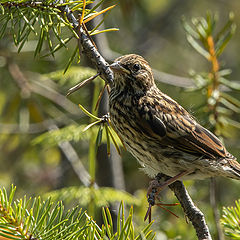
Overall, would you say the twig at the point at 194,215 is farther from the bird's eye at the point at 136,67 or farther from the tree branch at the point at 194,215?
the bird's eye at the point at 136,67

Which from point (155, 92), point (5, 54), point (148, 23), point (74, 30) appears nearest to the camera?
point (74, 30)

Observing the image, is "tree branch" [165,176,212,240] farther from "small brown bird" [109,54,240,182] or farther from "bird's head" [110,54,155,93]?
"bird's head" [110,54,155,93]

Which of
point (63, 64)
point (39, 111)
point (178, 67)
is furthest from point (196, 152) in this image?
point (178, 67)

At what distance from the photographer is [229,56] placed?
7.31 meters

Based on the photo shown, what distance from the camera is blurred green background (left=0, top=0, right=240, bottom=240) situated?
4.22 meters

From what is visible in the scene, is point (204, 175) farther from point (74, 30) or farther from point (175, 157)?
point (74, 30)

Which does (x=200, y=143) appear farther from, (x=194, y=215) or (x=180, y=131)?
(x=194, y=215)

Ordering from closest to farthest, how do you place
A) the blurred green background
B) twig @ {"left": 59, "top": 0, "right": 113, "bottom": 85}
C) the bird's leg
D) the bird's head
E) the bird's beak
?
twig @ {"left": 59, "top": 0, "right": 113, "bottom": 85}
the bird's leg
the bird's beak
the bird's head
the blurred green background

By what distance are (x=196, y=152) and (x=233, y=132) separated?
6.92 feet

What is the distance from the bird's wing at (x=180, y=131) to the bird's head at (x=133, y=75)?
0.83ft

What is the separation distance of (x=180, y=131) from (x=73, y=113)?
1691 mm

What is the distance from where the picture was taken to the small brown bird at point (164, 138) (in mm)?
3305

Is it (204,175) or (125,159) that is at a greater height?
(125,159)

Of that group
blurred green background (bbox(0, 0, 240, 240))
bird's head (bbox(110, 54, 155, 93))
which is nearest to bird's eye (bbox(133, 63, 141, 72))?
bird's head (bbox(110, 54, 155, 93))
